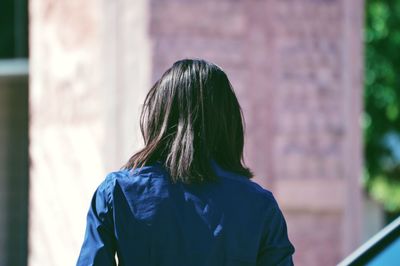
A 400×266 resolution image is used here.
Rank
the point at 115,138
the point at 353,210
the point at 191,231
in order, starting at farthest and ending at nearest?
the point at 353,210 < the point at 115,138 < the point at 191,231

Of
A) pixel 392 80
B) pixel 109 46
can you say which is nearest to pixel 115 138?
pixel 109 46

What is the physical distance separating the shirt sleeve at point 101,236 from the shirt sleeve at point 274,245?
380 mm

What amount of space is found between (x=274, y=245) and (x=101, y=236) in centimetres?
44

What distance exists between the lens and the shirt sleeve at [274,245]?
262cm

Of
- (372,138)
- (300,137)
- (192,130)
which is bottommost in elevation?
(372,138)

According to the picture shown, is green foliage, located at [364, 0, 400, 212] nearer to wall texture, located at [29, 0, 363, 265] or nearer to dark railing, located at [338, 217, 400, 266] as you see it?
wall texture, located at [29, 0, 363, 265]

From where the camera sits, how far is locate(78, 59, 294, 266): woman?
8.33 ft

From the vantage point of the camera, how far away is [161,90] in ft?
8.79

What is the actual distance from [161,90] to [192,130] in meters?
0.13

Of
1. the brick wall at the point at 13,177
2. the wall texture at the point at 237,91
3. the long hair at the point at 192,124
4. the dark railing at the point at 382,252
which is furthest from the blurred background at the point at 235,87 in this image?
the dark railing at the point at 382,252

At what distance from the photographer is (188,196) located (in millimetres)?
2582

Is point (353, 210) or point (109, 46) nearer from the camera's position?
point (109, 46)

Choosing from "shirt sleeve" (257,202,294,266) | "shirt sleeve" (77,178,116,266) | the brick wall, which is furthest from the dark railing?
the brick wall

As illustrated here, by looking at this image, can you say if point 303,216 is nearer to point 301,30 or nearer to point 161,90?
point 301,30
